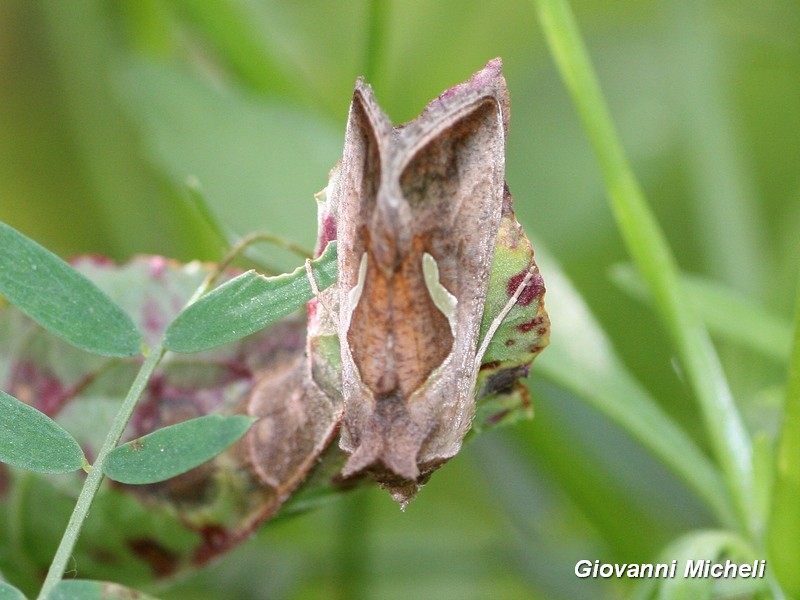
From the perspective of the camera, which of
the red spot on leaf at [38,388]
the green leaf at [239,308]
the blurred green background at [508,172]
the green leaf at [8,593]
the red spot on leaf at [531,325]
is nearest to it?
the green leaf at [8,593]

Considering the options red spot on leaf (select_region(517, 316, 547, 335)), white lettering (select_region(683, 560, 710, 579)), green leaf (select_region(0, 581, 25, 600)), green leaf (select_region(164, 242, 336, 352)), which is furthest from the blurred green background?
green leaf (select_region(0, 581, 25, 600))

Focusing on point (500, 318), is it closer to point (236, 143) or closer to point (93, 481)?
point (93, 481)

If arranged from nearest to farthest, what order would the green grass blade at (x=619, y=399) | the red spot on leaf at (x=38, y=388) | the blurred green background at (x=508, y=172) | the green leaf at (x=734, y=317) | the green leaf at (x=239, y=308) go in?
1. the green leaf at (x=239, y=308)
2. the red spot on leaf at (x=38, y=388)
3. the green grass blade at (x=619, y=399)
4. the green leaf at (x=734, y=317)
5. the blurred green background at (x=508, y=172)

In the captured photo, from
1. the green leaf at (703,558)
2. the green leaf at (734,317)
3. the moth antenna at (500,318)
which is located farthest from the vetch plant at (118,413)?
the green leaf at (734,317)

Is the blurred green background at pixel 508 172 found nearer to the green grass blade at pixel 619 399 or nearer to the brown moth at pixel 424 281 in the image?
the green grass blade at pixel 619 399

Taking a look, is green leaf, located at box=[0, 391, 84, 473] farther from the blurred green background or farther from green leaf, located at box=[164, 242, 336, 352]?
the blurred green background
